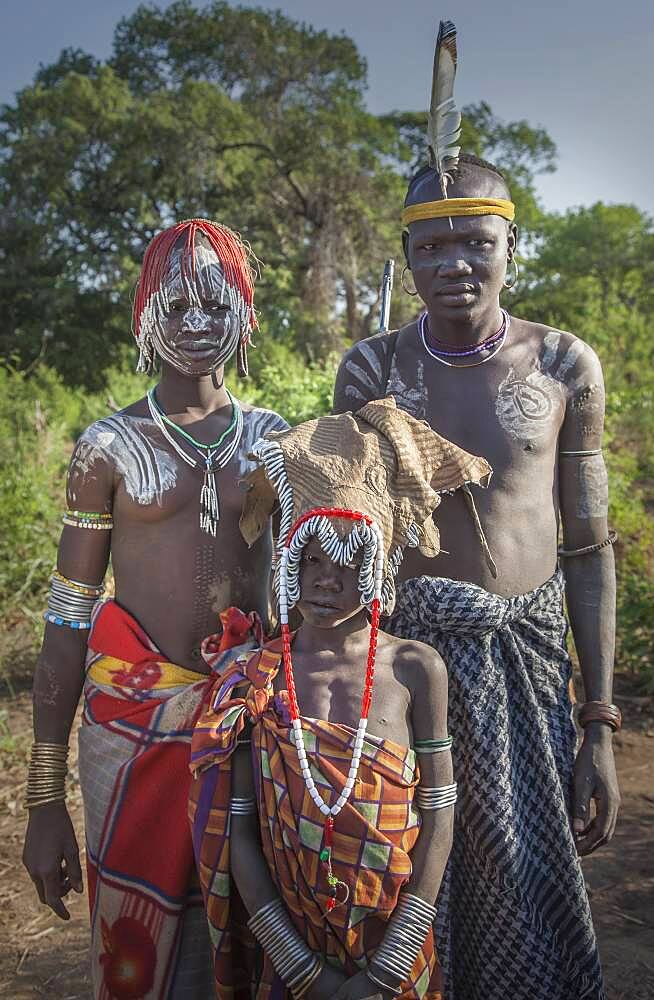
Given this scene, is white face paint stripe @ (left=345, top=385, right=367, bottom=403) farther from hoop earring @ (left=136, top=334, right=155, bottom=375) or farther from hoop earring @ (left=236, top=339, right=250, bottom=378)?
hoop earring @ (left=136, top=334, right=155, bottom=375)

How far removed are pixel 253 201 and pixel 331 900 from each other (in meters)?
16.6

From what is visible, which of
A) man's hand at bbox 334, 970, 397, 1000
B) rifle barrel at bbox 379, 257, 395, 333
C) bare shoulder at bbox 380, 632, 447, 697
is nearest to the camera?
man's hand at bbox 334, 970, 397, 1000

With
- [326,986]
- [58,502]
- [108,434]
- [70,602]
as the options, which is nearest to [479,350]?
[108,434]

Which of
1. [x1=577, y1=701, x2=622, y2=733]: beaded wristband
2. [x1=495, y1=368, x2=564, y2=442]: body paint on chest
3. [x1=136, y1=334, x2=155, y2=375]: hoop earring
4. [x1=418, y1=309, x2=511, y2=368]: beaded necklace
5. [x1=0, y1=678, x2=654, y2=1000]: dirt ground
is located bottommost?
[x1=0, y1=678, x2=654, y2=1000]: dirt ground

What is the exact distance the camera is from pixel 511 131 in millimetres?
19812

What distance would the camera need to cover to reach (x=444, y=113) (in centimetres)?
212

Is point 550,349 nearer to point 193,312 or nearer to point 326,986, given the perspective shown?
point 193,312

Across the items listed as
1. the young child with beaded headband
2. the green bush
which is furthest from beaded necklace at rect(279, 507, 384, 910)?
the green bush

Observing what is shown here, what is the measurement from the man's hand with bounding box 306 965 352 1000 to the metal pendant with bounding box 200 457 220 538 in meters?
0.95

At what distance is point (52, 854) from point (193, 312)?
1300 millimetres

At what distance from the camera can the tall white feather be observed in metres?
2.06

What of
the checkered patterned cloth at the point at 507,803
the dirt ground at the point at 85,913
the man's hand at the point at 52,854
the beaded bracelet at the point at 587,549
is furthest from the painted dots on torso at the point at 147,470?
the dirt ground at the point at 85,913

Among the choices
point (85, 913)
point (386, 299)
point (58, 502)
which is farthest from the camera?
point (58, 502)

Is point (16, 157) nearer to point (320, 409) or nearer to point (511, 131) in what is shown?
point (511, 131)
